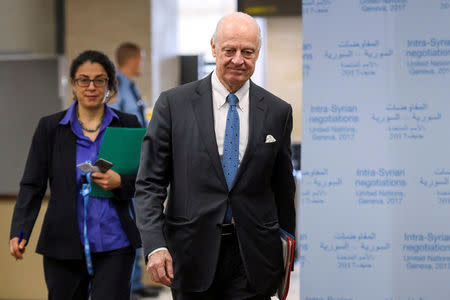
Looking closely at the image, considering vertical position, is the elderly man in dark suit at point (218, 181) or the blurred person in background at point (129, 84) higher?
the blurred person in background at point (129, 84)

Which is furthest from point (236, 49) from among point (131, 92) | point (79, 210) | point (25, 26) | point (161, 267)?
point (25, 26)

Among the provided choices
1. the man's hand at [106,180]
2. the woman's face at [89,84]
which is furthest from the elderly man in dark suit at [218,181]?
the woman's face at [89,84]

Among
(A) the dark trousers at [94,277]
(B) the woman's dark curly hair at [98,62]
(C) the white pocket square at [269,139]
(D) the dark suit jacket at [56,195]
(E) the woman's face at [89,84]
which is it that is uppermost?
(B) the woman's dark curly hair at [98,62]

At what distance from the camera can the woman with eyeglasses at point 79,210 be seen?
2.84m

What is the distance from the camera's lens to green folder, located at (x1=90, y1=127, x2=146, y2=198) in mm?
2889

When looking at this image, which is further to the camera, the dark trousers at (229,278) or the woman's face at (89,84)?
the woman's face at (89,84)

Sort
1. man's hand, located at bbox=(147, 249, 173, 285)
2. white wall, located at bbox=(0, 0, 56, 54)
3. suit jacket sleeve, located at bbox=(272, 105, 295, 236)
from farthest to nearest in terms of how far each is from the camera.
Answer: white wall, located at bbox=(0, 0, 56, 54)
suit jacket sleeve, located at bbox=(272, 105, 295, 236)
man's hand, located at bbox=(147, 249, 173, 285)

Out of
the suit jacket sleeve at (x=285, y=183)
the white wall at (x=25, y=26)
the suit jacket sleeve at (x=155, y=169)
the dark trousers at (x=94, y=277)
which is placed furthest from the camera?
the white wall at (x=25, y=26)

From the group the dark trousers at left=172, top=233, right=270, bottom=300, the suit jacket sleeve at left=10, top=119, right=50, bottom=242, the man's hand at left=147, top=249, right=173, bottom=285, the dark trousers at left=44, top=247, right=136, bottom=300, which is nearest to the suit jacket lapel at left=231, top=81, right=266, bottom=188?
the dark trousers at left=172, top=233, right=270, bottom=300

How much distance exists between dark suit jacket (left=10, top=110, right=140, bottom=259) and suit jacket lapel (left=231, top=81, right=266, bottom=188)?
82cm

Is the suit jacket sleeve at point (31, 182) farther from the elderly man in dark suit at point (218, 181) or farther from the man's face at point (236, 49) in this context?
the man's face at point (236, 49)

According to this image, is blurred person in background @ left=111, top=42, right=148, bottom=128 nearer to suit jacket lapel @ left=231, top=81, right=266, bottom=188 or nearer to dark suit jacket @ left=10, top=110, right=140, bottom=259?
dark suit jacket @ left=10, top=110, right=140, bottom=259

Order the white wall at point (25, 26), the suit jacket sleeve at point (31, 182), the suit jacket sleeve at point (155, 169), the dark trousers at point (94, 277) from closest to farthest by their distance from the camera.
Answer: the suit jacket sleeve at point (155, 169)
the dark trousers at point (94, 277)
the suit jacket sleeve at point (31, 182)
the white wall at point (25, 26)

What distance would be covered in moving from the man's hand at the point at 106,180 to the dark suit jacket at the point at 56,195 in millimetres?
43
